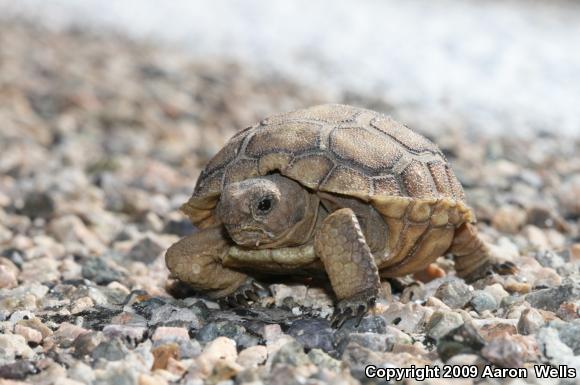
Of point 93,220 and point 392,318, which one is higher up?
point 93,220

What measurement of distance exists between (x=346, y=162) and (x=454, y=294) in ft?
3.11

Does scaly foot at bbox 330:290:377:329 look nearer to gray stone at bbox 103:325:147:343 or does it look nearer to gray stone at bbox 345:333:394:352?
gray stone at bbox 345:333:394:352

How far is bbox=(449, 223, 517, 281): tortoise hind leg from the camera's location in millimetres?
4668

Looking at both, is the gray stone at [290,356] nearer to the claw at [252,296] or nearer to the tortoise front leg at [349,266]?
the tortoise front leg at [349,266]

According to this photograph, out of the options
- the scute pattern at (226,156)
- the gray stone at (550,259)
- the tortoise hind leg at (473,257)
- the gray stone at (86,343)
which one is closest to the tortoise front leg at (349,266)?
the scute pattern at (226,156)

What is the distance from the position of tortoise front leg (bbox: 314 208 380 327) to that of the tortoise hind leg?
39.9 inches

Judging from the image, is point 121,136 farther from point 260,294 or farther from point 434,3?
point 434,3

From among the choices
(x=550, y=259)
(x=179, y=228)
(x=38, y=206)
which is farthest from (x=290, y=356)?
(x=38, y=206)

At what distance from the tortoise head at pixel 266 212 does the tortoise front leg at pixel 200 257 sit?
1.08 feet

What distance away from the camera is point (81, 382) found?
122 inches

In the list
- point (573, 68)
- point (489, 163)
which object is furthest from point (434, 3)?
point (489, 163)

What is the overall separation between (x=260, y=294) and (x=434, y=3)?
17493 mm

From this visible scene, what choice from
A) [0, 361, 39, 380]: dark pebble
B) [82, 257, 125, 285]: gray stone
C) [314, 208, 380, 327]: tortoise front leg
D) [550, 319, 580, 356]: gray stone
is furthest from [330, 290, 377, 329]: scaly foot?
[82, 257, 125, 285]: gray stone

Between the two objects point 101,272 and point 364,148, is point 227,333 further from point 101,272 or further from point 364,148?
point 101,272
